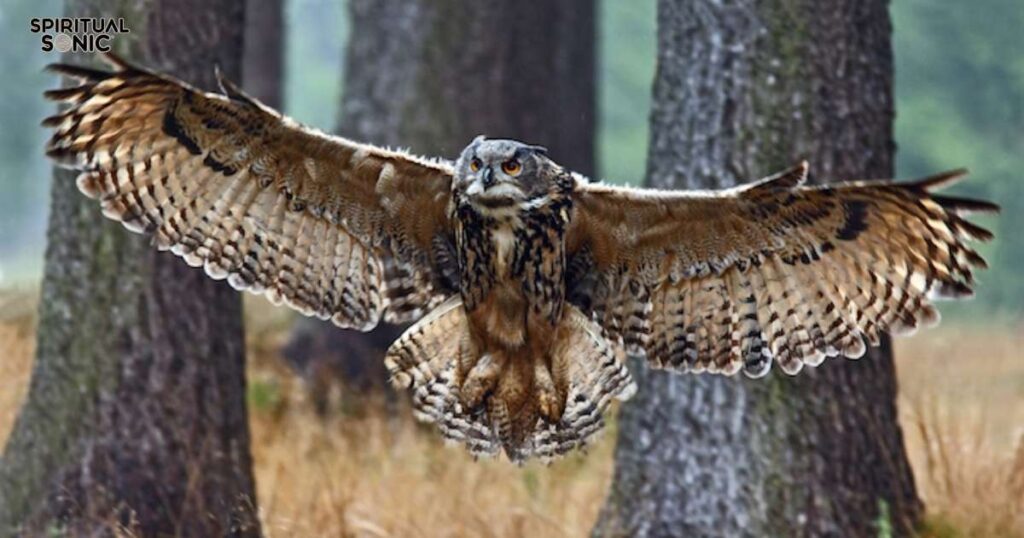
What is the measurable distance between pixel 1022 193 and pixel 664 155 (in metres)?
20.9

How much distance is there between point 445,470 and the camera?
8.84 metres

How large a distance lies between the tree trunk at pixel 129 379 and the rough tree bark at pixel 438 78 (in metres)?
4.31

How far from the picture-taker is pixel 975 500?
23.7 ft

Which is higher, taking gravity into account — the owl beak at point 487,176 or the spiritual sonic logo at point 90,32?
the spiritual sonic logo at point 90,32

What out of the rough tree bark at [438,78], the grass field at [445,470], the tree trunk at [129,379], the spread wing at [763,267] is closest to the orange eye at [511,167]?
the spread wing at [763,267]

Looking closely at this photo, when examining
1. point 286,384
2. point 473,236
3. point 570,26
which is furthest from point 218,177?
point 570,26

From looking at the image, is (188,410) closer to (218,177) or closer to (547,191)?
(218,177)

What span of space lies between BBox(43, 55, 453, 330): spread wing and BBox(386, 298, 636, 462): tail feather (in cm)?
16

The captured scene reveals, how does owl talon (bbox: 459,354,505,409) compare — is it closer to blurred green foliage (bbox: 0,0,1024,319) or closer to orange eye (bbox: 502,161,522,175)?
orange eye (bbox: 502,161,522,175)

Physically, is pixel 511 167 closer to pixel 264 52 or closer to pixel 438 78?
pixel 438 78

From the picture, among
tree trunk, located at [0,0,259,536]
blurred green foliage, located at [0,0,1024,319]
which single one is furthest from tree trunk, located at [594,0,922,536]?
blurred green foliage, located at [0,0,1024,319]

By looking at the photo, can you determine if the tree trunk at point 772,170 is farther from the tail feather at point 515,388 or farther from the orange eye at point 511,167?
the orange eye at point 511,167

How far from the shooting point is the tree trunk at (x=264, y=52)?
49.4 feet

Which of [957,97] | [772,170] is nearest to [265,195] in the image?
[772,170]
